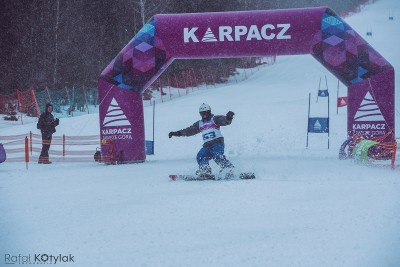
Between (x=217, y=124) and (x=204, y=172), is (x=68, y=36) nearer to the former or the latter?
(x=217, y=124)

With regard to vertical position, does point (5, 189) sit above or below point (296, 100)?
below

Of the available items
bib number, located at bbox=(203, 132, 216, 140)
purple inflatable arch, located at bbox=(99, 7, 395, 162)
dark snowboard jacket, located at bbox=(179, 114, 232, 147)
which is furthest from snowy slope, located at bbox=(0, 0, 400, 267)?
purple inflatable arch, located at bbox=(99, 7, 395, 162)

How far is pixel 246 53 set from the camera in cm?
1169

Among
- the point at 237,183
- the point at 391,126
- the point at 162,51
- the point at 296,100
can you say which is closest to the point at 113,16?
the point at 296,100

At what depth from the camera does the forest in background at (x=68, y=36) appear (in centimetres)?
2783

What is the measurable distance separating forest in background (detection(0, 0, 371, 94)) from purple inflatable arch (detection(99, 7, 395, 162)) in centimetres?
1721

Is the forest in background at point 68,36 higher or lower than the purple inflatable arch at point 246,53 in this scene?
higher

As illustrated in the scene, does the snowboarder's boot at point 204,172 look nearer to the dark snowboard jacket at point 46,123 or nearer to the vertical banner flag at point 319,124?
the dark snowboard jacket at point 46,123

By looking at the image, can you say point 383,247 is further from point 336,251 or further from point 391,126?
point 391,126

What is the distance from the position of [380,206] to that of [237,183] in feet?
8.50

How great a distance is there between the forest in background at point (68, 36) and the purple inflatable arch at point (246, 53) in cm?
1721

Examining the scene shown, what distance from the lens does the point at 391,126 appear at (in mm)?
11367

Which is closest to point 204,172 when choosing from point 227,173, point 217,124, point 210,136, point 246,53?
point 227,173

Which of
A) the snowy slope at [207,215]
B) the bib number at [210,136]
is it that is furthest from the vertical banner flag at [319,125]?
the bib number at [210,136]
